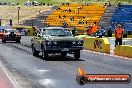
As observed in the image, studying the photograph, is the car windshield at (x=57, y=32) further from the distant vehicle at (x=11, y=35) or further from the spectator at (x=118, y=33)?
the distant vehicle at (x=11, y=35)

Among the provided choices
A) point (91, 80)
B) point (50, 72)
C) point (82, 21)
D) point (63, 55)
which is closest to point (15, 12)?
point (82, 21)

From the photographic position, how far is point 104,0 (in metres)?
128

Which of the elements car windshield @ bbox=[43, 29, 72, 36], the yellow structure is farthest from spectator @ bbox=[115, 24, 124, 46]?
the yellow structure

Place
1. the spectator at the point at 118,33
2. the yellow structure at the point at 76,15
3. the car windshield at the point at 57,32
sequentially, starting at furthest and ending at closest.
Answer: the yellow structure at the point at 76,15 < the spectator at the point at 118,33 < the car windshield at the point at 57,32

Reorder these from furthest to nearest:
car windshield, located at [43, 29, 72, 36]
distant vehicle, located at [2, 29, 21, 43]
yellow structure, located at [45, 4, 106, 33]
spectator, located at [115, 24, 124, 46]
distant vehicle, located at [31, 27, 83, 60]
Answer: yellow structure, located at [45, 4, 106, 33] < distant vehicle, located at [2, 29, 21, 43] < spectator, located at [115, 24, 124, 46] < car windshield, located at [43, 29, 72, 36] < distant vehicle, located at [31, 27, 83, 60]

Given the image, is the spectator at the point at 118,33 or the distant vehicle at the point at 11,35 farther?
the distant vehicle at the point at 11,35

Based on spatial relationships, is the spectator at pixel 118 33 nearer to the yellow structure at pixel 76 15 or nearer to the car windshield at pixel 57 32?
the car windshield at pixel 57 32

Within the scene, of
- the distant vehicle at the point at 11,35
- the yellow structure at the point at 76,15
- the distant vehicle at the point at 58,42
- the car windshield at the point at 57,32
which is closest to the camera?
the distant vehicle at the point at 58,42

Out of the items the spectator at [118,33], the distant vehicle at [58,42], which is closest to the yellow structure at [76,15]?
the spectator at [118,33]

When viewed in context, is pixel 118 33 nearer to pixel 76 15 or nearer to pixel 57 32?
pixel 57 32

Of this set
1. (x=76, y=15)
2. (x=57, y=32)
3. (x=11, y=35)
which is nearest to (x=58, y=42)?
(x=57, y=32)

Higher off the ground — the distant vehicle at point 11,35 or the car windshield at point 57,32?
the car windshield at point 57,32

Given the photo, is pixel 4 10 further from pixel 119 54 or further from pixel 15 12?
pixel 119 54

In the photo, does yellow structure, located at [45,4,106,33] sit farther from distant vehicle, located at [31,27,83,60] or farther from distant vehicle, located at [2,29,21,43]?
distant vehicle, located at [31,27,83,60]
